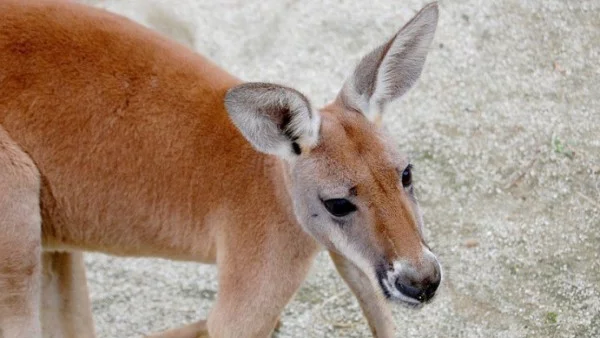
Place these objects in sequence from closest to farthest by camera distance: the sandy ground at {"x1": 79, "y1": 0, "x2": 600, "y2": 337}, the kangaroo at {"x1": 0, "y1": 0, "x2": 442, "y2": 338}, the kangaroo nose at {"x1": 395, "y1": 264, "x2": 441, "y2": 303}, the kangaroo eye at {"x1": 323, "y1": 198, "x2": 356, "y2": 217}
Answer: the kangaroo nose at {"x1": 395, "y1": 264, "x2": 441, "y2": 303}, the kangaroo eye at {"x1": 323, "y1": 198, "x2": 356, "y2": 217}, the kangaroo at {"x1": 0, "y1": 0, "x2": 442, "y2": 338}, the sandy ground at {"x1": 79, "y1": 0, "x2": 600, "y2": 337}

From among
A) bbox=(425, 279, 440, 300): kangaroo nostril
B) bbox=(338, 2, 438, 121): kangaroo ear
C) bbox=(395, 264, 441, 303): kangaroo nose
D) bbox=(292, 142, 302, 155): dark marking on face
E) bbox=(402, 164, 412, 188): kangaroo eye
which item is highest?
bbox=(338, 2, 438, 121): kangaroo ear

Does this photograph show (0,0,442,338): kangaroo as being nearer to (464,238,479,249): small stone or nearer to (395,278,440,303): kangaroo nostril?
(395,278,440,303): kangaroo nostril

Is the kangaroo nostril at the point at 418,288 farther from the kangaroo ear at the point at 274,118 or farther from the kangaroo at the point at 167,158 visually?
the kangaroo ear at the point at 274,118

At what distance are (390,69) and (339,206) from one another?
55 cm

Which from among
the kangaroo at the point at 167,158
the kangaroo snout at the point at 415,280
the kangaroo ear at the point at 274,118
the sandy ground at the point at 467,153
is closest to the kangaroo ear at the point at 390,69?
the kangaroo at the point at 167,158

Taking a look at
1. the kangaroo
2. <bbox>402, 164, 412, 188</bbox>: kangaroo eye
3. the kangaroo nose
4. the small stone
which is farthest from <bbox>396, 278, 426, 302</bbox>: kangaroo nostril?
the small stone

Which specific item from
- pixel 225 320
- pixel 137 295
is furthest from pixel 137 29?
pixel 137 295

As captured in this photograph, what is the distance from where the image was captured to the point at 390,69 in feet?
12.3

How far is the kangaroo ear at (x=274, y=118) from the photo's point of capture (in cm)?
342

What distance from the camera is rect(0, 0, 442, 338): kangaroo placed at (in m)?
3.66

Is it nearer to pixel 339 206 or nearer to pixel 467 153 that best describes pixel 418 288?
pixel 339 206

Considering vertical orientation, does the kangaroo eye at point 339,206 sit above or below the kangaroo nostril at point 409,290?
above

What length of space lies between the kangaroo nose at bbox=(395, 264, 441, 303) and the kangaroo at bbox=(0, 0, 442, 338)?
0.22 meters

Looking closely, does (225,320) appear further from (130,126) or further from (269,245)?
(130,126)
